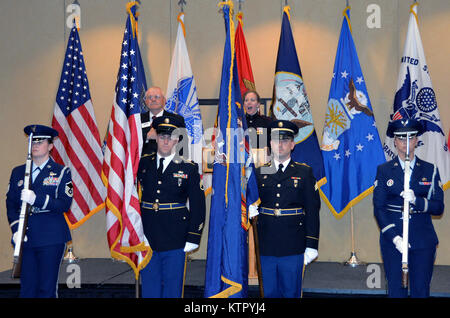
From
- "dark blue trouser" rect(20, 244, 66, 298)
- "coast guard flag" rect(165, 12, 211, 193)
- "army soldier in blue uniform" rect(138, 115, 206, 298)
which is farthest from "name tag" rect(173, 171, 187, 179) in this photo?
"coast guard flag" rect(165, 12, 211, 193)

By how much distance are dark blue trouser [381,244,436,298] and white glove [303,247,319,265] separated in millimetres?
541

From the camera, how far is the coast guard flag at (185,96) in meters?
5.49

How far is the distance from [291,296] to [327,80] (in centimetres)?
343

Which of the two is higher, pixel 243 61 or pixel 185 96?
pixel 243 61

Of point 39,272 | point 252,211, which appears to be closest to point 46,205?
point 39,272

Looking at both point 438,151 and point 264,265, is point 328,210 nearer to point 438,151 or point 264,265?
point 438,151

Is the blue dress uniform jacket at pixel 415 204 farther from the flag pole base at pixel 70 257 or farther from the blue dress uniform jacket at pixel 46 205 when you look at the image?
the flag pole base at pixel 70 257

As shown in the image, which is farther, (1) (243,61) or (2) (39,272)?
(1) (243,61)

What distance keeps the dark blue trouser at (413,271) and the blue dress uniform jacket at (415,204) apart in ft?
0.21

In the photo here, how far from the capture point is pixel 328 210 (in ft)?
20.1

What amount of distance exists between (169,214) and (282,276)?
93 centimetres

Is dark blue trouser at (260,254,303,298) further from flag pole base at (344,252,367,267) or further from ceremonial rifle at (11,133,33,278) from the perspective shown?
flag pole base at (344,252,367,267)

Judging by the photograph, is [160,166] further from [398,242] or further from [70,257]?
[70,257]

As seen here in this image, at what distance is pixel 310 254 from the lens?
11.4 feet
